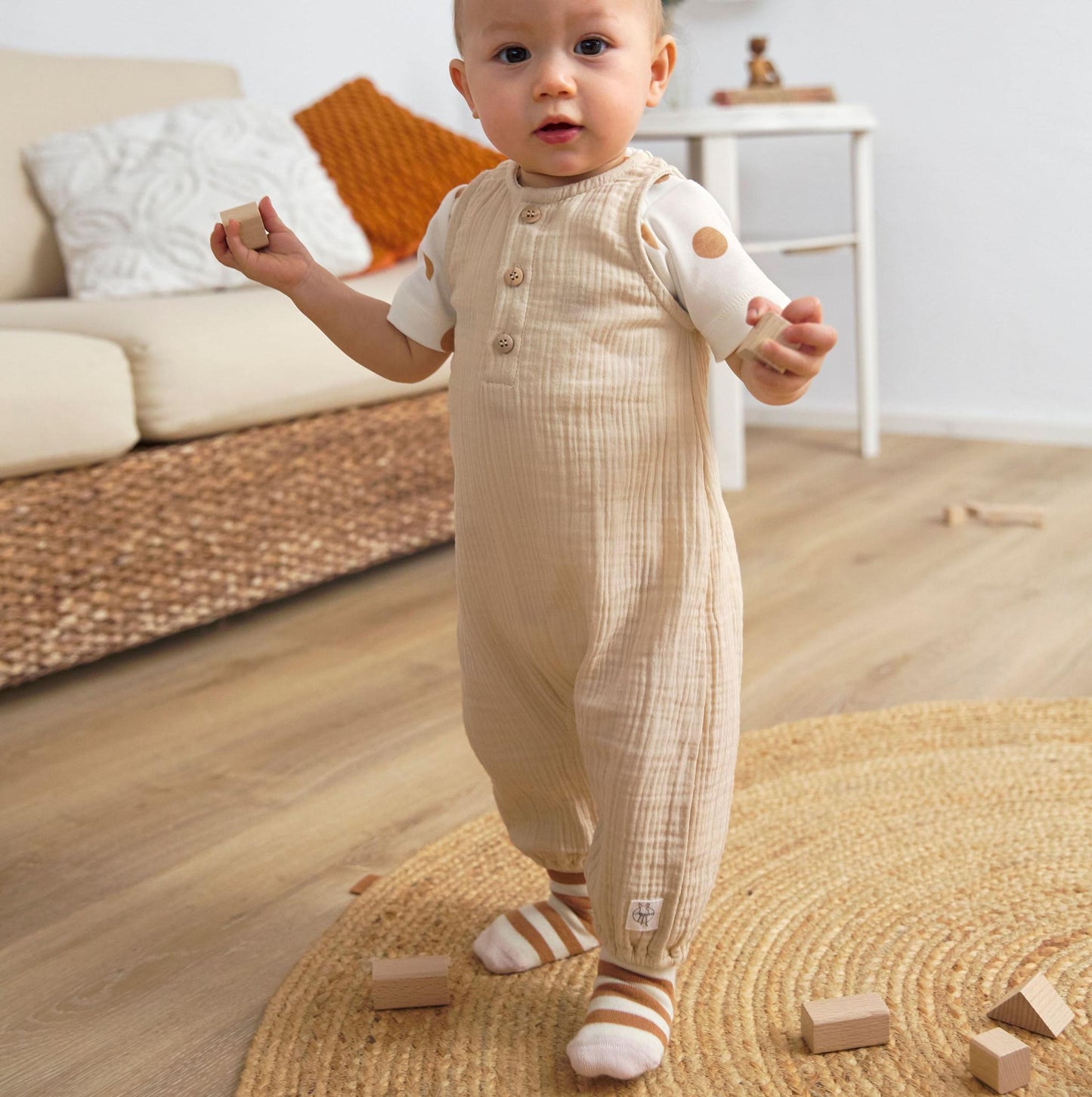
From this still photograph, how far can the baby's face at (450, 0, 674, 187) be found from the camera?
2.33ft

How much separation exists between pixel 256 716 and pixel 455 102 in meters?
1.92

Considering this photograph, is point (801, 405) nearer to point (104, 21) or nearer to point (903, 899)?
point (104, 21)

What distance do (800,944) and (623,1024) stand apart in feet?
0.59

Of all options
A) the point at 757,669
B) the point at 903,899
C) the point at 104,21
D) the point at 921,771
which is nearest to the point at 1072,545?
the point at 757,669

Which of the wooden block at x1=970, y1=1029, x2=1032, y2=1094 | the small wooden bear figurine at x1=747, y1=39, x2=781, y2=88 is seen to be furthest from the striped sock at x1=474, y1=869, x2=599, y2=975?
the small wooden bear figurine at x1=747, y1=39, x2=781, y2=88

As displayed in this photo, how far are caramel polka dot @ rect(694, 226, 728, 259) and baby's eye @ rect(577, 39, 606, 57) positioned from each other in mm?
113

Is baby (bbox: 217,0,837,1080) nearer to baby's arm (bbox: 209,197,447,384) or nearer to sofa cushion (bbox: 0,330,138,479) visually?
baby's arm (bbox: 209,197,447,384)

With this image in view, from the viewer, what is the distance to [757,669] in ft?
4.69

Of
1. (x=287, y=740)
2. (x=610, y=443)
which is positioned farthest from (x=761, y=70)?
(x=610, y=443)

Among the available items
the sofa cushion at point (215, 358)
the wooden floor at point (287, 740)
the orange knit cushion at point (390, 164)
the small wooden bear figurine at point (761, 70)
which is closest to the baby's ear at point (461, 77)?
the wooden floor at point (287, 740)

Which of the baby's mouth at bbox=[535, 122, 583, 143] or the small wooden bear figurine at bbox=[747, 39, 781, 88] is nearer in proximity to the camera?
the baby's mouth at bbox=[535, 122, 583, 143]

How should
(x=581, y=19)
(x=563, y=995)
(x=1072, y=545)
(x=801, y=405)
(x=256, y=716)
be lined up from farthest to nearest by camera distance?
1. (x=801, y=405)
2. (x=1072, y=545)
3. (x=256, y=716)
4. (x=563, y=995)
5. (x=581, y=19)

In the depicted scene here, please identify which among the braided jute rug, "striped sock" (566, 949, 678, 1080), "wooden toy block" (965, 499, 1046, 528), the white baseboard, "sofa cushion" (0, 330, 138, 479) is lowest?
the white baseboard

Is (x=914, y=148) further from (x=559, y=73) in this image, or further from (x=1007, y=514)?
(x=559, y=73)
